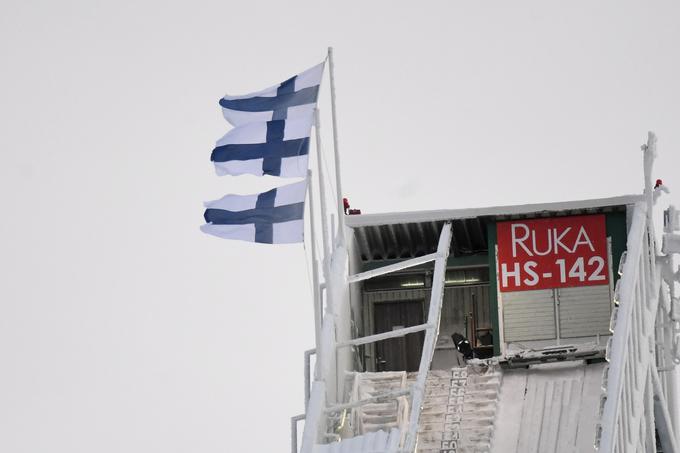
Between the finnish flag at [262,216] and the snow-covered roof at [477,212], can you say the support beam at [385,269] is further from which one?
the finnish flag at [262,216]

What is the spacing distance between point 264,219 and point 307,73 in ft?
9.59

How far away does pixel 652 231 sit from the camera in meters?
37.8

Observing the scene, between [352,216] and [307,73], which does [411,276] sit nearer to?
[352,216]

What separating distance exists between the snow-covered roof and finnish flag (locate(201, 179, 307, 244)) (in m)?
4.97

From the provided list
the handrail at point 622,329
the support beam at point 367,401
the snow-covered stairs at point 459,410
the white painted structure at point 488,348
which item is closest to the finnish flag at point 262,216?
the white painted structure at point 488,348

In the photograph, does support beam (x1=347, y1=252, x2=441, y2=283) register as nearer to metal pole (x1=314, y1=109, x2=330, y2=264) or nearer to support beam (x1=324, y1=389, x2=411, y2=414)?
metal pole (x1=314, y1=109, x2=330, y2=264)

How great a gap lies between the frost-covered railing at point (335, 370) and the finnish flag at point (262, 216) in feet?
7.06

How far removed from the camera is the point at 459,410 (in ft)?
115

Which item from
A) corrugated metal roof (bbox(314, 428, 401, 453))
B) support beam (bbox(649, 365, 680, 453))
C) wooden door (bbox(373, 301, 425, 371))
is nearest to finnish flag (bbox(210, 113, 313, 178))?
corrugated metal roof (bbox(314, 428, 401, 453))

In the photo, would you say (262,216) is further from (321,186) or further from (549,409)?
(549,409)

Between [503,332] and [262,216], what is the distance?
656 cm

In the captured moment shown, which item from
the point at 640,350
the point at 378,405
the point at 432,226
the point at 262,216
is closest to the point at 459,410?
the point at 378,405

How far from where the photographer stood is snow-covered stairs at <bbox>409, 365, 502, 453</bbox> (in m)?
34.1

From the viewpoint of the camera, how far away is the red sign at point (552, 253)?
38.7 meters
